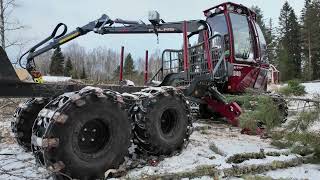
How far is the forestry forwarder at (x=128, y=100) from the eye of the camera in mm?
4598

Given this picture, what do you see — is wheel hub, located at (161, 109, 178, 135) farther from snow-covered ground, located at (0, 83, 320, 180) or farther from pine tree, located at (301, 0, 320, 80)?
pine tree, located at (301, 0, 320, 80)

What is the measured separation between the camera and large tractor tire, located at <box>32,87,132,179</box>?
4.44 meters

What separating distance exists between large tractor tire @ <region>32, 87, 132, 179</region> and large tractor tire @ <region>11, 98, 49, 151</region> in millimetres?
1772

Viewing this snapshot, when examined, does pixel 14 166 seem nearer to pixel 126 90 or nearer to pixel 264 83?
pixel 126 90

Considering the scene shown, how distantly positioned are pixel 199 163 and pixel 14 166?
240 centimetres

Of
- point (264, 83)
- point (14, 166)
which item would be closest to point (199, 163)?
point (14, 166)

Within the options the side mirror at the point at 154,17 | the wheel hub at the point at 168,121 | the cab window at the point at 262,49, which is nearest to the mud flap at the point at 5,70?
the wheel hub at the point at 168,121

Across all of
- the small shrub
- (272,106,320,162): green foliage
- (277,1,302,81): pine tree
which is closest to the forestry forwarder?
the small shrub

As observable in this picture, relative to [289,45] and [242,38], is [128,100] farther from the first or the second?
[289,45]

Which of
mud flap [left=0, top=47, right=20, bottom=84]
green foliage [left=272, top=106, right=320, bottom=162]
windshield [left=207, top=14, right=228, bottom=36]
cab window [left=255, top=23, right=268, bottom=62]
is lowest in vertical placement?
green foliage [left=272, top=106, right=320, bottom=162]

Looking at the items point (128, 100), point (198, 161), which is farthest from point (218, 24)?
point (198, 161)

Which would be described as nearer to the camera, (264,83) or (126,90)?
(126,90)

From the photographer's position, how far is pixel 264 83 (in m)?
10.2

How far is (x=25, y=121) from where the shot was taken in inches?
253
